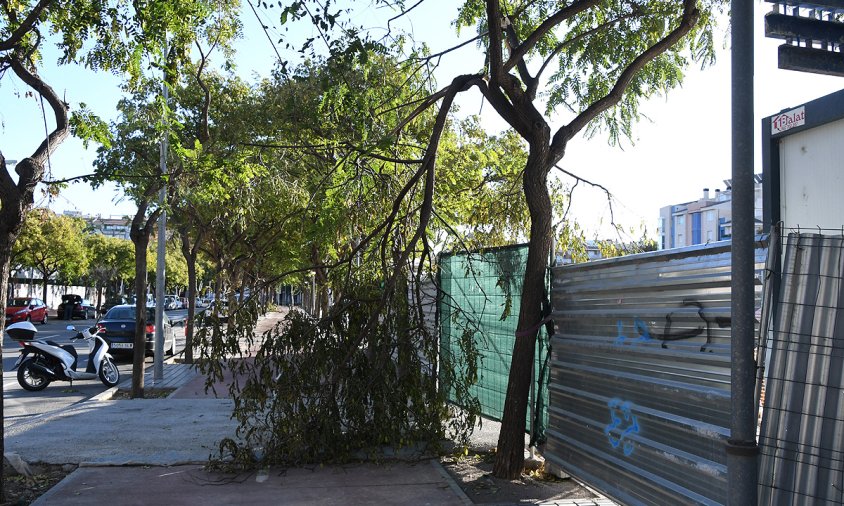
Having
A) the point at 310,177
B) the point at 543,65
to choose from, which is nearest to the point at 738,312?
the point at 543,65

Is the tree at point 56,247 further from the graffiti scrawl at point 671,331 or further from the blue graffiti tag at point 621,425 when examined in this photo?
the graffiti scrawl at point 671,331

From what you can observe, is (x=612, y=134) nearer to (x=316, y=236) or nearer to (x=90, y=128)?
(x=316, y=236)

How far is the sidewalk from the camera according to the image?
255 inches

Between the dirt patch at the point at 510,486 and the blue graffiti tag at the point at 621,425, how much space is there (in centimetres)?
97

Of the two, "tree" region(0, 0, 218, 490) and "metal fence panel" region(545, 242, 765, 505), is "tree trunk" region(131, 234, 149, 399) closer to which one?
"tree" region(0, 0, 218, 490)

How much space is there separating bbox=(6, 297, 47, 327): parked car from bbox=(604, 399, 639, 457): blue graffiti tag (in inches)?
1565

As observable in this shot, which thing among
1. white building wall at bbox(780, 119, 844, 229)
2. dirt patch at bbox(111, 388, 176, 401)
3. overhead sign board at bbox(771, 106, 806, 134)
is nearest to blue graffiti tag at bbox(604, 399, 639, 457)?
white building wall at bbox(780, 119, 844, 229)

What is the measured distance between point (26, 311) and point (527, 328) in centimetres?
3992

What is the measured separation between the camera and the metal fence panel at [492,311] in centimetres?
789

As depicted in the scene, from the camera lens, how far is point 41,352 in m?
14.9

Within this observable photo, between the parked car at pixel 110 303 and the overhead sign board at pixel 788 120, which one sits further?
the parked car at pixel 110 303

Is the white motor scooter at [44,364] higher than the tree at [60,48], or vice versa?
the tree at [60,48]

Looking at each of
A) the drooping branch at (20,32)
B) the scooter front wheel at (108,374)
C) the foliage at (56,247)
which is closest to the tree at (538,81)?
the drooping branch at (20,32)

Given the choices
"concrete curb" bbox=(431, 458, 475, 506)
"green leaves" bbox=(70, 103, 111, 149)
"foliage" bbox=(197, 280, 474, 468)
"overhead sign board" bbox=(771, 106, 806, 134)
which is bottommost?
"concrete curb" bbox=(431, 458, 475, 506)
